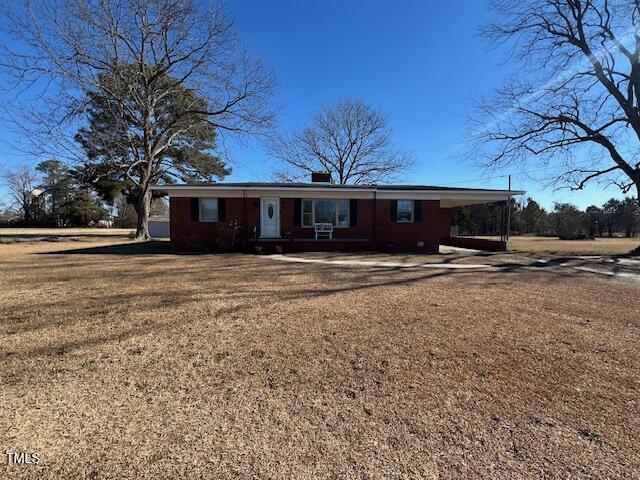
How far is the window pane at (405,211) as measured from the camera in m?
15.5

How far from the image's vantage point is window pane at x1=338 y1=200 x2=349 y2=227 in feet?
50.4

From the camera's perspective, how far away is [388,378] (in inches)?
121

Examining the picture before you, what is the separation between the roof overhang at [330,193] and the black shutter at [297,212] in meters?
0.24

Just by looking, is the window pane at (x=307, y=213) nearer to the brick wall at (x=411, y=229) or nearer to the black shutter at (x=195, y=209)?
the brick wall at (x=411, y=229)

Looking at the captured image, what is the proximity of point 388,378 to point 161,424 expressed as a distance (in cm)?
185

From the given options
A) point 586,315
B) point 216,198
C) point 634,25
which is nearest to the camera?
point 586,315

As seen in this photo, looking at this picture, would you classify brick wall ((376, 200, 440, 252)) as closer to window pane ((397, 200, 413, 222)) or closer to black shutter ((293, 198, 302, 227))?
window pane ((397, 200, 413, 222))

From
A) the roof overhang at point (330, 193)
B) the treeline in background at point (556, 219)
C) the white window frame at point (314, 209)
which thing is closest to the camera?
the roof overhang at point (330, 193)

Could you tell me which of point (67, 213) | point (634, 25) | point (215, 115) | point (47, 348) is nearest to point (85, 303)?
point (47, 348)

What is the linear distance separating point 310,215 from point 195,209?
16.1 ft

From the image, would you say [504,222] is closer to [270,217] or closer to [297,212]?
[297,212]

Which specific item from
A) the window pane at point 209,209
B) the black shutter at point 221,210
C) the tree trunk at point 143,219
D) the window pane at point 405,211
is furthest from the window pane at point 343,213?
the tree trunk at point 143,219

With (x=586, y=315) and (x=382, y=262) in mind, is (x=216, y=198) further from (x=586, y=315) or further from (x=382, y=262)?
(x=586, y=315)

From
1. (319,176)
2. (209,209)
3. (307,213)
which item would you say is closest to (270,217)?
(307,213)
